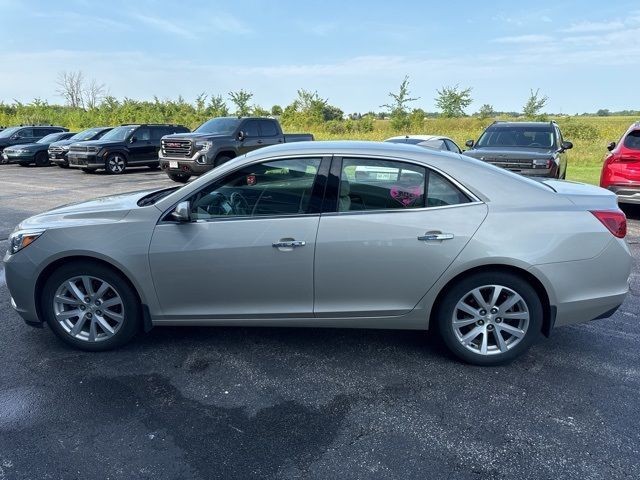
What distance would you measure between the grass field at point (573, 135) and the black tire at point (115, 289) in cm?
1362

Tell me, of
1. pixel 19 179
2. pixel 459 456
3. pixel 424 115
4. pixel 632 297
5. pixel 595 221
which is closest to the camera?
pixel 459 456

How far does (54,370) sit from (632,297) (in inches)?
209

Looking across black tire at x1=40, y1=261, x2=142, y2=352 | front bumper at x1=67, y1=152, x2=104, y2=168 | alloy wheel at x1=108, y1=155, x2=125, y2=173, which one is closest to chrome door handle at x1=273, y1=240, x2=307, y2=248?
black tire at x1=40, y1=261, x2=142, y2=352

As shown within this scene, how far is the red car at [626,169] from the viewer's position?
8.14 metres

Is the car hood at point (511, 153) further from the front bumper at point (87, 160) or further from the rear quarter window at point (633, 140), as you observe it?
the front bumper at point (87, 160)

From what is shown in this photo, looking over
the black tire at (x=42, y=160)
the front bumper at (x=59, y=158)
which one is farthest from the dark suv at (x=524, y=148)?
the black tire at (x=42, y=160)

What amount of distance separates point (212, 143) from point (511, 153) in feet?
26.2

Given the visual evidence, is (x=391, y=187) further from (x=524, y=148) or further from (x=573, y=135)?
(x=573, y=135)

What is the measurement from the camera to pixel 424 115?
37.1 metres

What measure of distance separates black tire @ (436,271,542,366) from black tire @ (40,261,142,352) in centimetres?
229

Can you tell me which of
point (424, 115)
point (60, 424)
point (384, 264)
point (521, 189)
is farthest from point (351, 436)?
point (424, 115)

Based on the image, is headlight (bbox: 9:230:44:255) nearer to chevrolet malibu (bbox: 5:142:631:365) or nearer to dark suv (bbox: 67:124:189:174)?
chevrolet malibu (bbox: 5:142:631:365)

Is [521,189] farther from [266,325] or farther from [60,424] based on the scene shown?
[60,424]

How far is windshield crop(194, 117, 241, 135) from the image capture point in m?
14.5
